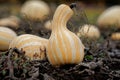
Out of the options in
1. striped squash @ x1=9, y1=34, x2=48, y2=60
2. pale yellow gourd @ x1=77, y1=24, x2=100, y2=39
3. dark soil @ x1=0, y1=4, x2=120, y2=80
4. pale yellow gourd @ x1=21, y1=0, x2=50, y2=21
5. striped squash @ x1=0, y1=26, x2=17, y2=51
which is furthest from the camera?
pale yellow gourd @ x1=21, y1=0, x2=50, y2=21

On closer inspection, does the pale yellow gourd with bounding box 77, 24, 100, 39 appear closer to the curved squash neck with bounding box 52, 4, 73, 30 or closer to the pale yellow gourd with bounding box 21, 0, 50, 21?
the curved squash neck with bounding box 52, 4, 73, 30

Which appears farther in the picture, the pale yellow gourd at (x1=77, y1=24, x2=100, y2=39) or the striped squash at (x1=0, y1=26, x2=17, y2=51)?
the pale yellow gourd at (x1=77, y1=24, x2=100, y2=39)

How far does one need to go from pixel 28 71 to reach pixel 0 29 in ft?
3.94

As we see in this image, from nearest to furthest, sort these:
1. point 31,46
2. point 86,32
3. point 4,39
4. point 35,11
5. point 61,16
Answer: point 61,16 → point 31,46 → point 4,39 → point 86,32 → point 35,11

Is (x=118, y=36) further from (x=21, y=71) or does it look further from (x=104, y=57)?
(x=21, y=71)

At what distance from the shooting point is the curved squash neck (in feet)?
14.0

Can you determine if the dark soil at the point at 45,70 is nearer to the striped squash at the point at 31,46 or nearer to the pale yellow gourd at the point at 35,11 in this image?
the striped squash at the point at 31,46

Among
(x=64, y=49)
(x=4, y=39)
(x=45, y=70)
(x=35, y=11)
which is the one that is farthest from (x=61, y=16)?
(x=35, y=11)

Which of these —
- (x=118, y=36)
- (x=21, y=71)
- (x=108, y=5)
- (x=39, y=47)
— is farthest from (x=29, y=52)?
(x=108, y=5)

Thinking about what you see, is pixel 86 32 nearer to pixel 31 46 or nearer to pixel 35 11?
pixel 31 46

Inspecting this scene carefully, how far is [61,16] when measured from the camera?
4301 mm

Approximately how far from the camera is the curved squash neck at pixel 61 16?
167 inches

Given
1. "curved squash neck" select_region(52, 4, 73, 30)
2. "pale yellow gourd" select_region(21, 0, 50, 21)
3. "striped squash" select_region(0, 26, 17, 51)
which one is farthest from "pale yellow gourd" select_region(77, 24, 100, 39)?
"pale yellow gourd" select_region(21, 0, 50, 21)

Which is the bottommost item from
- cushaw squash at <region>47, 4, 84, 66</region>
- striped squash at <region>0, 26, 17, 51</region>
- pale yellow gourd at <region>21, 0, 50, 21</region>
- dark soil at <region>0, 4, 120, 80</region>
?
dark soil at <region>0, 4, 120, 80</region>
